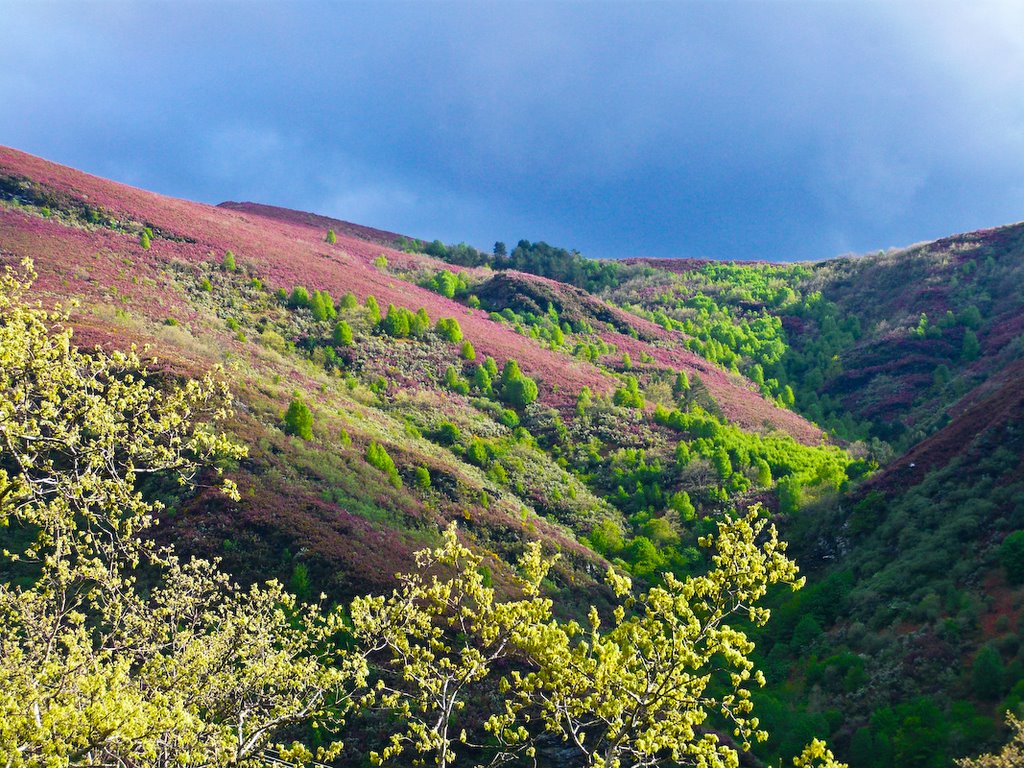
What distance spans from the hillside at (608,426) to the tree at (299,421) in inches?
3.6

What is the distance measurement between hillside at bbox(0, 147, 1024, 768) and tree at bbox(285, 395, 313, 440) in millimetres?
90

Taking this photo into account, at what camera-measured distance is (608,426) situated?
45875 mm

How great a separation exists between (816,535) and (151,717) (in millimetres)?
32710

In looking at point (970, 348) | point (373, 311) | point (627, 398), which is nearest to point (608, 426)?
point (627, 398)

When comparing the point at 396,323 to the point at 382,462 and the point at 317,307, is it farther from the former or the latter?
the point at 382,462

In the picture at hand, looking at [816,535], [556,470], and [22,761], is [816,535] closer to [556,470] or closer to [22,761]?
[556,470]

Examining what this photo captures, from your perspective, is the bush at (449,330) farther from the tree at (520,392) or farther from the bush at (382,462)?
the bush at (382,462)

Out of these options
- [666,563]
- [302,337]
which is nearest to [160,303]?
[302,337]

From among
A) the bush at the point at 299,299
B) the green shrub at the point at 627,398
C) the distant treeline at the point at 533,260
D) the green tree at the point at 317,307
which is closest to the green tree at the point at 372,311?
the green tree at the point at 317,307

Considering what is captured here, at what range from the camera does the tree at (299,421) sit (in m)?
31.0

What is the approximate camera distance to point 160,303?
4350cm

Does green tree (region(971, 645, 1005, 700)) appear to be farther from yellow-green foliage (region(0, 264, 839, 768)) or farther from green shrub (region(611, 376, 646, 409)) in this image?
green shrub (region(611, 376, 646, 409))

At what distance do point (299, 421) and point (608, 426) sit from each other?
20997mm

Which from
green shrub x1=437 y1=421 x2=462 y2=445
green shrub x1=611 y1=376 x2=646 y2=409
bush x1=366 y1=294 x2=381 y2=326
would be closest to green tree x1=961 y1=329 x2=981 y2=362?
green shrub x1=611 y1=376 x2=646 y2=409
